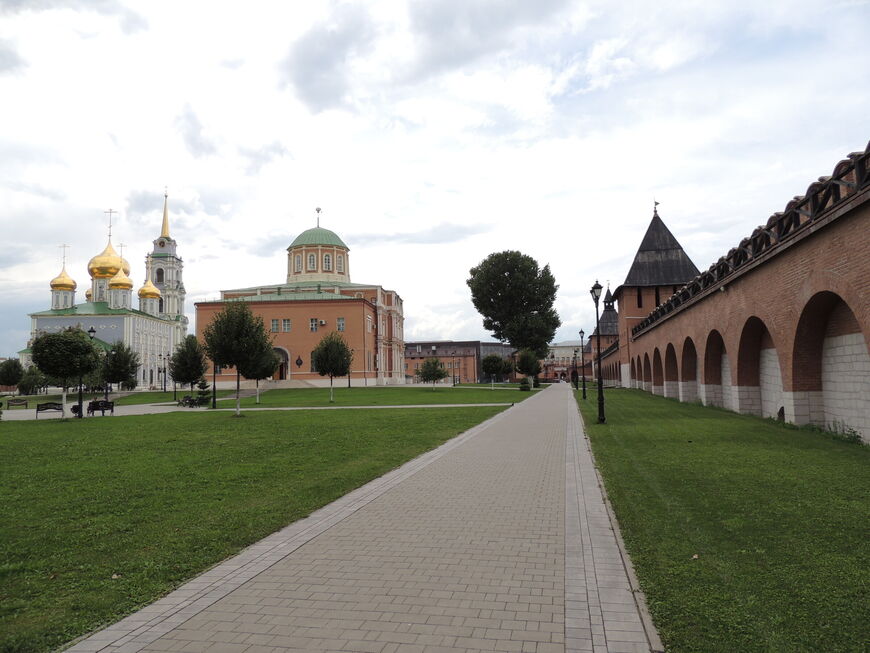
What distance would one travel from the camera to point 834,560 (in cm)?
485

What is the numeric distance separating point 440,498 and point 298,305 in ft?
186

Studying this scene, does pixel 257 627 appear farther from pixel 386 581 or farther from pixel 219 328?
pixel 219 328

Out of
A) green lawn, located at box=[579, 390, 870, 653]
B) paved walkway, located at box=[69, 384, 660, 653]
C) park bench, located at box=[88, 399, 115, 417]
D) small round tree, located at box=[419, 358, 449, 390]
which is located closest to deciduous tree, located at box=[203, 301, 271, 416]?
park bench, located at box=[88, 399, 115, 417]

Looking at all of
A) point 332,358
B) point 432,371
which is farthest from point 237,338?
point 432,371

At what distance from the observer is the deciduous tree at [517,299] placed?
2338 inches

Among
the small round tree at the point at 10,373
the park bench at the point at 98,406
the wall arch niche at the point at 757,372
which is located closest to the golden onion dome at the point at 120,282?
the small round tree at the point at 10,373

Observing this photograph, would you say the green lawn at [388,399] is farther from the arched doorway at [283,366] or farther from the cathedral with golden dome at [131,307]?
the cathedral with golden dome at [131,307]

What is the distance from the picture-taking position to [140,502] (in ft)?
25.9

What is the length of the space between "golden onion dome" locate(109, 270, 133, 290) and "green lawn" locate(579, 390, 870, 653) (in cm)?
8253

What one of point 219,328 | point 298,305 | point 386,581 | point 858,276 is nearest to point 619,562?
point 386,581

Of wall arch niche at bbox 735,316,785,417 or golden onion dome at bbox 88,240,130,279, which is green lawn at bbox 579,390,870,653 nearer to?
wall arch niche at bbox 735,316,785,417

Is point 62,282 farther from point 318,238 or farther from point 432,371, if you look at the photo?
point 432,371

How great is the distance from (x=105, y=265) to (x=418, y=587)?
89426 millimetres

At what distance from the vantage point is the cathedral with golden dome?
250ft
